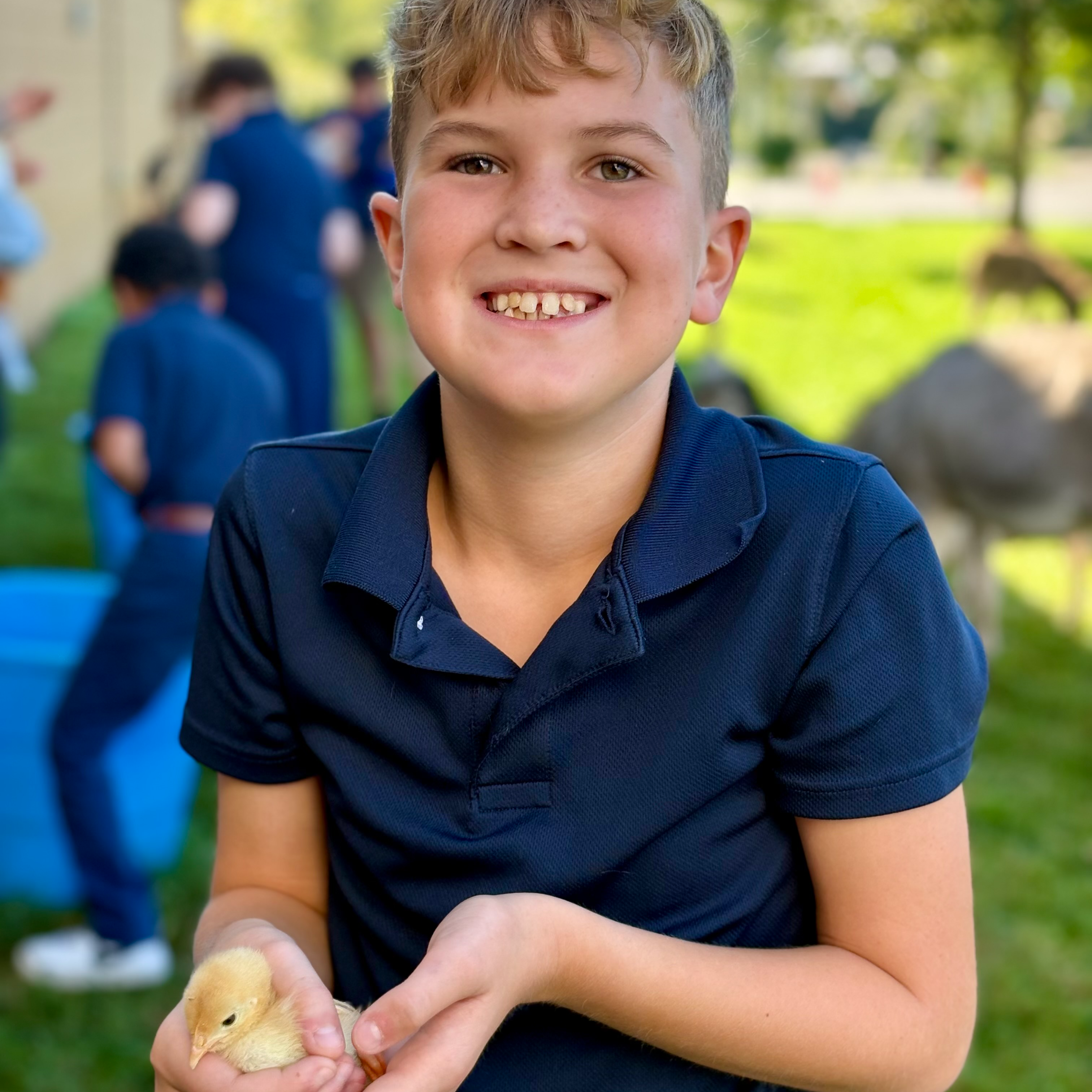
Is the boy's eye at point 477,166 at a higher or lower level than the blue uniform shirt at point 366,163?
higher

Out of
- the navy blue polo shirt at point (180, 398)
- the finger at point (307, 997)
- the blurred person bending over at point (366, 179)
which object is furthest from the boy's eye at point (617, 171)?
the blurred person bending over at point (366, 179)

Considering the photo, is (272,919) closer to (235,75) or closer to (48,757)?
(48,757)

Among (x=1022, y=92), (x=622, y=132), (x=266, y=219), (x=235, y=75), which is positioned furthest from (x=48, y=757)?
(x=1022, y=92)

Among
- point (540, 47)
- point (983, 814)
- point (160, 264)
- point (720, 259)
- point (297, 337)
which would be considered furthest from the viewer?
point (297, 337)

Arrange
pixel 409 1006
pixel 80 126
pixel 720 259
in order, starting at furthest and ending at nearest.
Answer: pixel 80 126 → pixel 720 259 → pixel 409 1006

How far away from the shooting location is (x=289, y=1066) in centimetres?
120

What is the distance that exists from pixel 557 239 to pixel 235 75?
19.1 ft

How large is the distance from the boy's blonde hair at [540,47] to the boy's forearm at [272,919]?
78 cm

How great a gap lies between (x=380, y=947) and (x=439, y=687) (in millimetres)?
295

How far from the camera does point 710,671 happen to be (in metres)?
1.33

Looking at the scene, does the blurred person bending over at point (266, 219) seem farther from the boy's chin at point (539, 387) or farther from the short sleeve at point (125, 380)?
the boy's chin at point (539, 387)

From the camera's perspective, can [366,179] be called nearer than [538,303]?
No

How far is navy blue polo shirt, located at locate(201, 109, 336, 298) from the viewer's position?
21.7 ft

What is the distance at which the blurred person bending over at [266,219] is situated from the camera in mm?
6602
